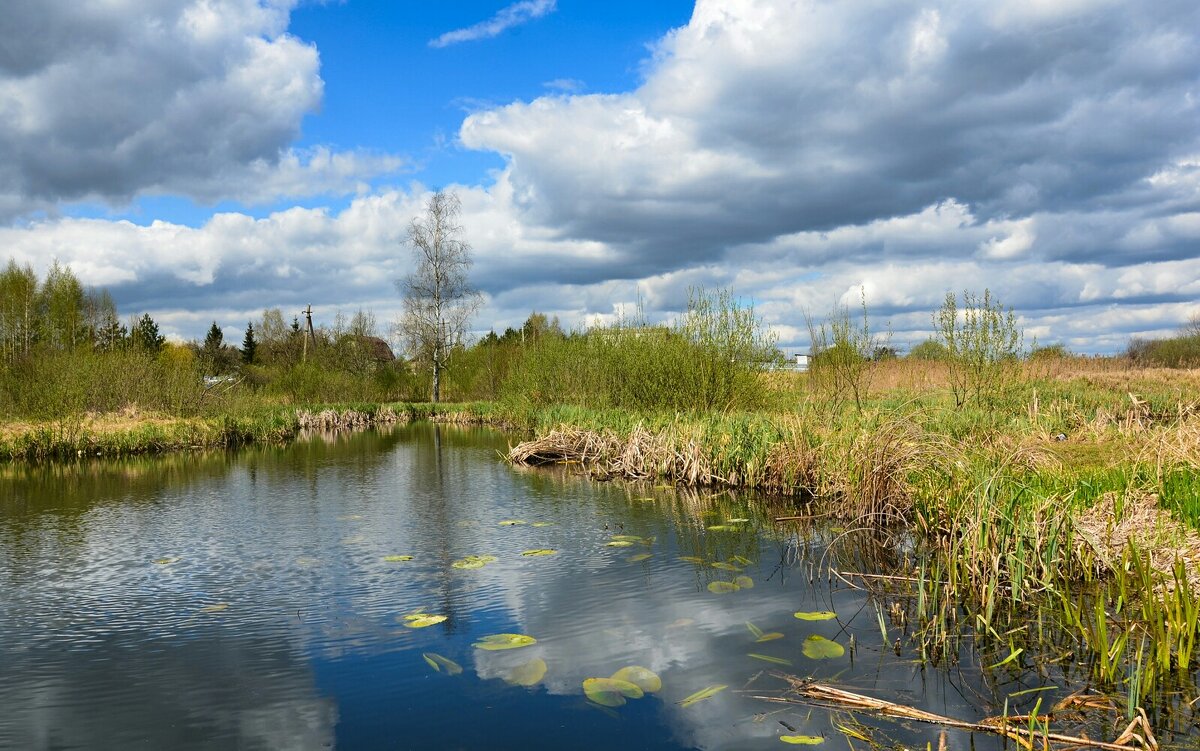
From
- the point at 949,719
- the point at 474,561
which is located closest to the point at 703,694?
the point at 949,719

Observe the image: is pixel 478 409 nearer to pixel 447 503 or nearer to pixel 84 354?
pixel 84 354

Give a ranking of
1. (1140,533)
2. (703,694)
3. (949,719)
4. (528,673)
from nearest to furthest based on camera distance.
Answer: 1. (949,719)
2. (703,694)
3. (528,673)
4. (1140,533)

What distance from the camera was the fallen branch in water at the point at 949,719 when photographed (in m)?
3.54

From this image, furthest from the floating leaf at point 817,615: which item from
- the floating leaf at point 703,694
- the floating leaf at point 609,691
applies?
the floating leaf at point 609,691

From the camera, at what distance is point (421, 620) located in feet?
19.3

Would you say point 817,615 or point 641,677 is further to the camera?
point 817,615

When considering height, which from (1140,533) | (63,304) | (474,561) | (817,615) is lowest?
(817,615)

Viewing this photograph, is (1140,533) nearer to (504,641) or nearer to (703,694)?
(703,694)

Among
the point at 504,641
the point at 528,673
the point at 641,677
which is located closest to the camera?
the point at 641,677

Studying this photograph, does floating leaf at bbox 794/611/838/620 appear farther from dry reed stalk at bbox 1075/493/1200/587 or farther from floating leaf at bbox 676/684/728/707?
dry reed stalk at bbox 1075/493/1200/587

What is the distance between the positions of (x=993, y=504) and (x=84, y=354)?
26.2 meters

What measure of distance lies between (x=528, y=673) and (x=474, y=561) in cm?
305

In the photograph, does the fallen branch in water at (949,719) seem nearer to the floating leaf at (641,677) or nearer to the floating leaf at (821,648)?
the floating leaf at (821,648)

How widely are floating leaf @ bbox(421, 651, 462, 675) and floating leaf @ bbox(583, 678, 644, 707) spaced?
36.2 inches
